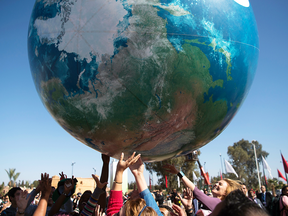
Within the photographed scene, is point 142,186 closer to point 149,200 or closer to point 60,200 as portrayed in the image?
point 149,200

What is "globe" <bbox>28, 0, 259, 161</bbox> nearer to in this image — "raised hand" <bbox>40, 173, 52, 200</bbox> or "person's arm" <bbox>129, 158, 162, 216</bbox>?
"person's arm" <bbox>129, 158, 162, 216</bbox>

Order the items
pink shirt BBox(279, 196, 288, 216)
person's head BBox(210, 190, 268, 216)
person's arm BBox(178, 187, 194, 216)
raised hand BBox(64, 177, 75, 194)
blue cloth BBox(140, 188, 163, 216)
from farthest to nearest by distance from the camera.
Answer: pink shirt BBox(279, 196, 288, 216)
person's arm BBox(178, 187, 194, 216)
raised hand BBox(64, 177, 75, 194)
blue cloth BBox(140, 188, 163, 216)
person's head BBox(210, 190, 268, 216)

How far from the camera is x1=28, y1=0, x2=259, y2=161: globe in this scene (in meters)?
2.34

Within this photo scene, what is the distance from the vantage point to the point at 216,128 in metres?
2.96

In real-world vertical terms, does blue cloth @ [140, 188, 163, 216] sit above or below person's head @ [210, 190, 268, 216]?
below

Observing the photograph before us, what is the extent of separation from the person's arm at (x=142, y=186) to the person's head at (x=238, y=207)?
112cm

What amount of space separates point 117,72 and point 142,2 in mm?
733

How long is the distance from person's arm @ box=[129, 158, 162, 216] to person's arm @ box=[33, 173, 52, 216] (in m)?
0.90

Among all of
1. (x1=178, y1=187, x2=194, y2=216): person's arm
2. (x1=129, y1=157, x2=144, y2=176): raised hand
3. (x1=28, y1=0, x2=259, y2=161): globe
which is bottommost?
(x1=178, y1=187, x2=194, y2=216): person's arm

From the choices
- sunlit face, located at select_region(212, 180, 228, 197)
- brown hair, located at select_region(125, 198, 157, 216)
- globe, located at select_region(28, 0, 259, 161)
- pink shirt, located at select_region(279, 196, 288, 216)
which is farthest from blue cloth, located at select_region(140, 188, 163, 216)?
pink shirt, located at select_region(279, 196, 288, 216)

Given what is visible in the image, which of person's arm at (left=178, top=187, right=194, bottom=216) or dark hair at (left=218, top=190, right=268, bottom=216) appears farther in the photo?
person's arm at (left=178, top=187, right=194, bottom=216)

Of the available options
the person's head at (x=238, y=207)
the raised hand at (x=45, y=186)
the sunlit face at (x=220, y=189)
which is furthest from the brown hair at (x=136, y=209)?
the sunlit face at (x=220, y=189)

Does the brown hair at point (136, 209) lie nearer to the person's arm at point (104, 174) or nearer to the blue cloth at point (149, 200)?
the blue cloth at point (149, 200)

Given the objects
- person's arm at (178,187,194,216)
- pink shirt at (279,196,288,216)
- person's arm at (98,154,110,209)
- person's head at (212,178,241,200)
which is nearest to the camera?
person's head at (212,178,241,200)
